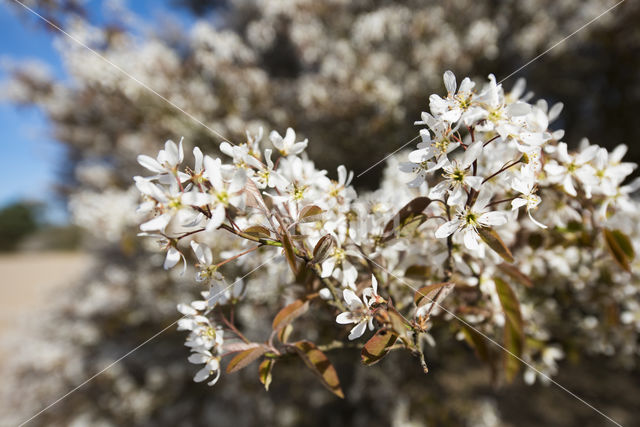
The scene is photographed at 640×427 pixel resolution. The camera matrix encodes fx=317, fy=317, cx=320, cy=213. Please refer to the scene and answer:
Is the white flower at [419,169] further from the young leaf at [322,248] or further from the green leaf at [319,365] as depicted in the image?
the green leaf at [319,365]

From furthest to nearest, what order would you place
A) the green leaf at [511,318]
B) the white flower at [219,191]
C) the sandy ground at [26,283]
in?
1. the sandy ground at [26,283]
2. the green leaf at [511,318]
3. the white flower at [219,191]

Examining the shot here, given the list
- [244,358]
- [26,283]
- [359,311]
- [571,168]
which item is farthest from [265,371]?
[26,283]

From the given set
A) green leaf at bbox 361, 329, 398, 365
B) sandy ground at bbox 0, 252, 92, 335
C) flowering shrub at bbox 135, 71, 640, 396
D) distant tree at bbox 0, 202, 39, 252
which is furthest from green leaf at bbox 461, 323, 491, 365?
distant tree at bbox 0, 202, 39, 252

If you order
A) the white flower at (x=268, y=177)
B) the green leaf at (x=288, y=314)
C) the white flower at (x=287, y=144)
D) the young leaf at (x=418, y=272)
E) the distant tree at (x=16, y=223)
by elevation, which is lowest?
the green leaf at (x=288, y=314)

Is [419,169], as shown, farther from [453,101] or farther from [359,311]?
[359,311]

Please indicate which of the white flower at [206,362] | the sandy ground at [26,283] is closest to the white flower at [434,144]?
the white flower at [206,362]
